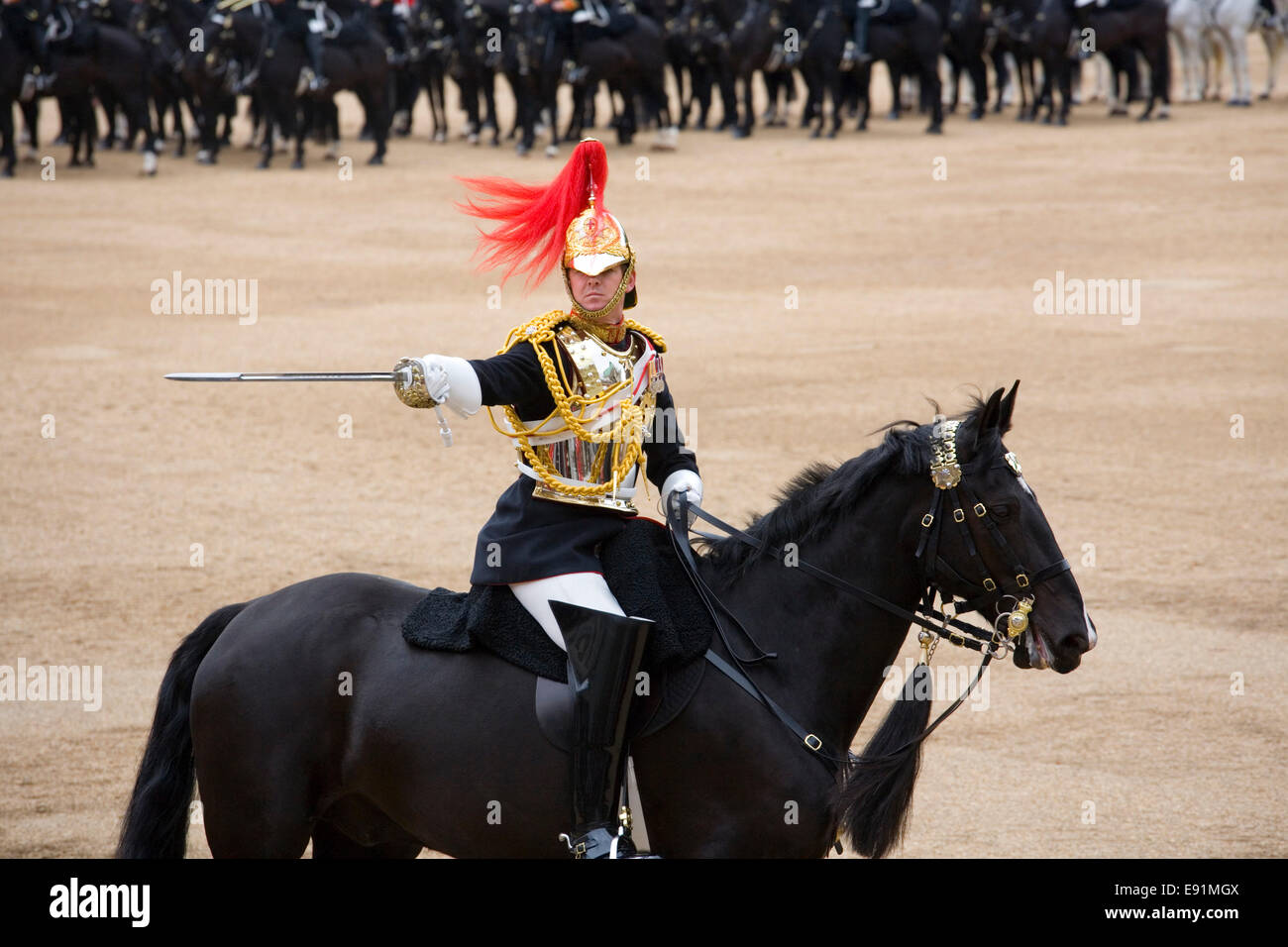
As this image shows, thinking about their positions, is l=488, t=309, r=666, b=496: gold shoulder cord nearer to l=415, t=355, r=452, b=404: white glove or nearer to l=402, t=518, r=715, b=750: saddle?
l=402, t=518, r=715, b=750: saddle

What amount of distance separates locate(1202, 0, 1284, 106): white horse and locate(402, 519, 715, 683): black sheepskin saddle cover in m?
23.5

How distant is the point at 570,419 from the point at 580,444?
0.09m

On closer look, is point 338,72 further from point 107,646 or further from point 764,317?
point 107,646

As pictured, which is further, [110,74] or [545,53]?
[545,53]

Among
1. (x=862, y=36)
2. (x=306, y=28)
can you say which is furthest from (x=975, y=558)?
(x=862, y=36)

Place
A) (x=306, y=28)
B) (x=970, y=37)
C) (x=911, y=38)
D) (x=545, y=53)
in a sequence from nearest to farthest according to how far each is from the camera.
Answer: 1. (x=306, y=28)
2. (x=545, y=53)
3. (x=911, y=38)
4. (x=970, y=37)

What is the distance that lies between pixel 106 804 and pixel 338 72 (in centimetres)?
1763

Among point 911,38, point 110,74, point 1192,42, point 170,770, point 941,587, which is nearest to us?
point 941,587

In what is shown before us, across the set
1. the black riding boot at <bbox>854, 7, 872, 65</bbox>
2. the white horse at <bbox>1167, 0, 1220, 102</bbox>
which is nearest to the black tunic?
the black riding boot at <bbox>854, 7, 872, 65</bbox>

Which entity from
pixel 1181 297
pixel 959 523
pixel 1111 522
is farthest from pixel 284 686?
pixel 1181 297

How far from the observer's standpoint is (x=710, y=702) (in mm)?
3904

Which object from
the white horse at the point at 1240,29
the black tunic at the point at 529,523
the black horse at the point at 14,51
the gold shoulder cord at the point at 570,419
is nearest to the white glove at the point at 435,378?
the black tunic at the point at 529,523

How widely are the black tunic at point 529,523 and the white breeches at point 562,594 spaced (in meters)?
0.02

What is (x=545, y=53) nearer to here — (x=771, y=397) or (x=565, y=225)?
(x=771, y=397)
